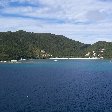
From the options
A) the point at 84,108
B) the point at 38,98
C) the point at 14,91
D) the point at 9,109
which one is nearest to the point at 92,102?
the point at 84,108

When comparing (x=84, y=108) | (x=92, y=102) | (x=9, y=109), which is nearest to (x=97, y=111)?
(x=84, y=108)

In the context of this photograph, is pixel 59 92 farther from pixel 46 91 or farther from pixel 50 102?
pixel 50 102

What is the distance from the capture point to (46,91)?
11250cm

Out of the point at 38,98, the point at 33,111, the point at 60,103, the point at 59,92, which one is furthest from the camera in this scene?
the point at 59,92

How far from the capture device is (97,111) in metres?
79.9

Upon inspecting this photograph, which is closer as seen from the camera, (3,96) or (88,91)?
(3,96)

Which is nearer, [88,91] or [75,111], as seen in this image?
[75,111]

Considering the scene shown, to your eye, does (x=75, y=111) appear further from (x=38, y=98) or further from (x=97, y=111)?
(x=38, y=98)

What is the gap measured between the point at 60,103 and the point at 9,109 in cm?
1615

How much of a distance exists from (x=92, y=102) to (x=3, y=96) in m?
29.0

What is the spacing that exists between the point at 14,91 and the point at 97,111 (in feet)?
133

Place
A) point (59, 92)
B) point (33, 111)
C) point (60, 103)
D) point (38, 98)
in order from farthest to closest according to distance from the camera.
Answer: point (59, 92) → point (38, 98) → point (60, 103) → point (33, 111)

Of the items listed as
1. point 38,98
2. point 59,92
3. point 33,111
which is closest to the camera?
point 33,111

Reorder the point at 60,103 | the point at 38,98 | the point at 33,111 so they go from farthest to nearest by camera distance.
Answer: the point at 38,98 → the point at 60,103 → the point at 33,111
